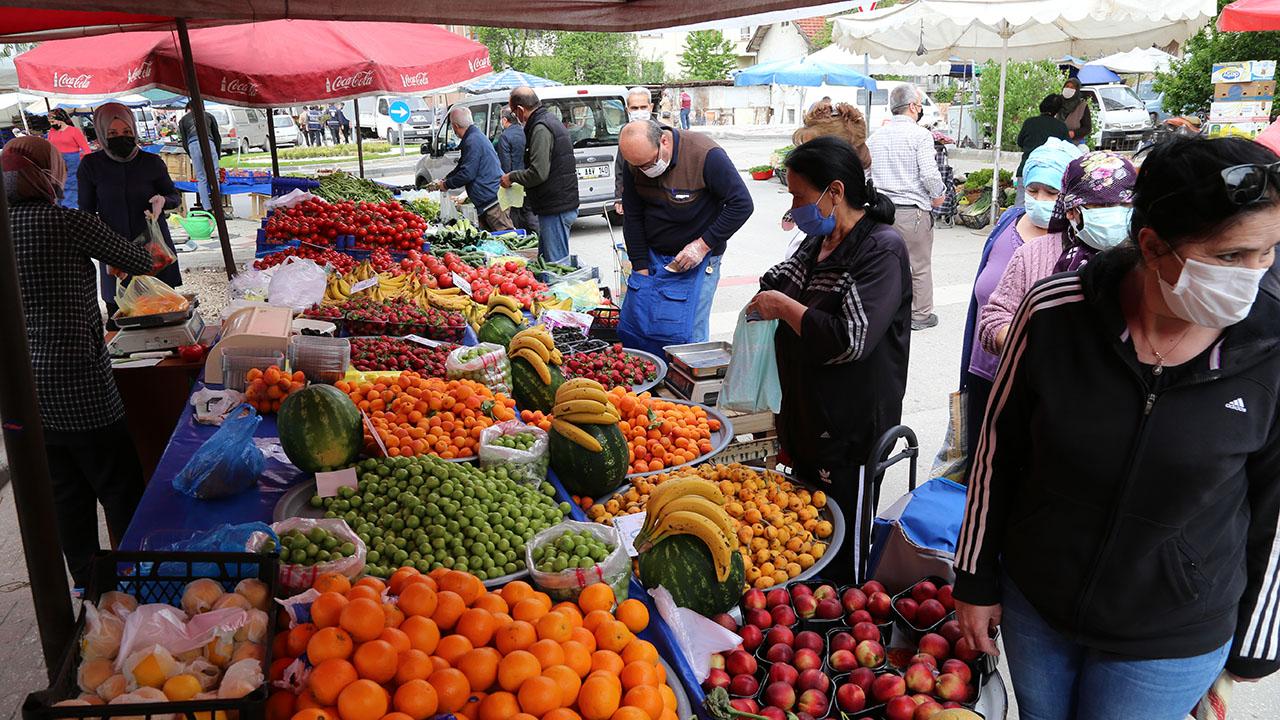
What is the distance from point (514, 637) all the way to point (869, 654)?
988mm

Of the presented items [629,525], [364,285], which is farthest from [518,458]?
[364,285]

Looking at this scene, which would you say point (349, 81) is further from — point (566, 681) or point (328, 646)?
point (566, 681)

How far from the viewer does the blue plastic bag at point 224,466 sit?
298 centimetres

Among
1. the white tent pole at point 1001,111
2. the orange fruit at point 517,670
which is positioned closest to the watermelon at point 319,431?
the orange fruit at point 517,670

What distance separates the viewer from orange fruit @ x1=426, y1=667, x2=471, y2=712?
69.4 inches

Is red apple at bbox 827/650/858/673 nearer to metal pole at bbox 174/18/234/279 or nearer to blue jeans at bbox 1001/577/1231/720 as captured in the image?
blue jeans at bbox 1001/577/1231/720

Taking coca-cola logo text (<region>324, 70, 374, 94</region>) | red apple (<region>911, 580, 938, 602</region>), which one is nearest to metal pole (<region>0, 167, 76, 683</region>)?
red apple (<region>911, 580, 938, 602</region>)

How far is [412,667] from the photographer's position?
5.90 feet

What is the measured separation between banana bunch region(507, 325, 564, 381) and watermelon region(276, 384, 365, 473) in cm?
108

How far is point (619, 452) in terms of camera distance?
3.33m

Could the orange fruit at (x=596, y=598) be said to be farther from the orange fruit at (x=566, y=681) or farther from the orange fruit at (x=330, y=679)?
the orange fruit at (x=330, y=679)

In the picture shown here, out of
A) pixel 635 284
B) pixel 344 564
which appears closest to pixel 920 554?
pixel 344 564

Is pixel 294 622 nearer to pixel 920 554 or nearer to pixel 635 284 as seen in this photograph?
pixel 920 554

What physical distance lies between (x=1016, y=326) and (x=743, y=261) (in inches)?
383
